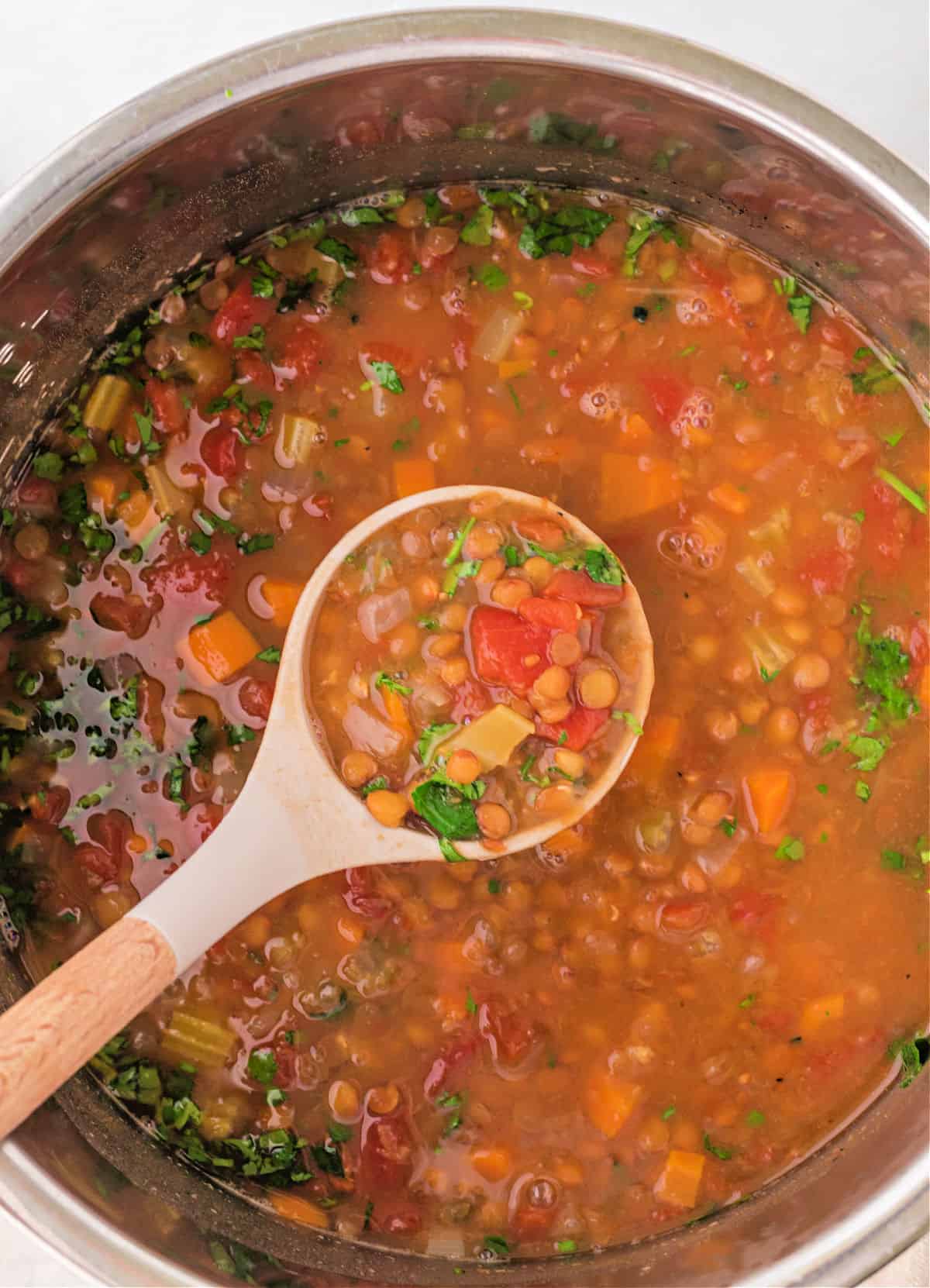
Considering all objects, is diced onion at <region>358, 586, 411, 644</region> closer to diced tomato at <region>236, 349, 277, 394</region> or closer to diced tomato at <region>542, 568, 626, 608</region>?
diced tomato at <region>542, 568, 626, 608</region>

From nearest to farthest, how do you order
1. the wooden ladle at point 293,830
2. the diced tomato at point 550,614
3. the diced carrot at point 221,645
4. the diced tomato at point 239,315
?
the wooden ladle at point 293,830, the diced tomato at point 550,614, the diced carrot at point 221,645, the diced tomato at point 239,315

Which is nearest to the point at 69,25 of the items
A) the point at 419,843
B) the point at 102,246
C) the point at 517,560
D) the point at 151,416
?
the point at 102,246

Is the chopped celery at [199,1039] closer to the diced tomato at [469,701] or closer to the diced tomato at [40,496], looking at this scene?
the diced tomato at [469,701]

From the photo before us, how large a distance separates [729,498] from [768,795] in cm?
94

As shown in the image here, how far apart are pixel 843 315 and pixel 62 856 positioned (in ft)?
10.0

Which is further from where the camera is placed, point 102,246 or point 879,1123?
point 879,1123

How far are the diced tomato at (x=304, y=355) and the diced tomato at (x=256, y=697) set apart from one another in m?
0.97

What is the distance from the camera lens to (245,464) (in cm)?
363

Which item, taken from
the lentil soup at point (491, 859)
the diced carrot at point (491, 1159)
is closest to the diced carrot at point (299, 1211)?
the lentil soup at point (491, 859)

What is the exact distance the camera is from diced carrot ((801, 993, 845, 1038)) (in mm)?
3699

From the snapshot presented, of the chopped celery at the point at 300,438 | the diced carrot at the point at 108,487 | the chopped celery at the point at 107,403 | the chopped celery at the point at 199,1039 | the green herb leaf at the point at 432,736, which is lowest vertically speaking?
the chopped celery at the point at 199,1039

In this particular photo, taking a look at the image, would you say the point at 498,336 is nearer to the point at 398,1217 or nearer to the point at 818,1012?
the point at 818,1012

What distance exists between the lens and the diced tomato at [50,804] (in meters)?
3.63

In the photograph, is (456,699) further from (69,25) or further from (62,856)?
(69,25)
